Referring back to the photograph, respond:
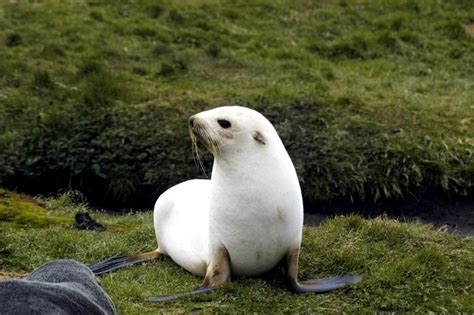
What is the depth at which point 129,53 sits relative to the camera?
13.7m

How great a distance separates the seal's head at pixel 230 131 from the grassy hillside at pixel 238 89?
3.61 metres

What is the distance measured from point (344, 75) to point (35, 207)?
653 centimetres

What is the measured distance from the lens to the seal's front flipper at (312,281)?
5.70 metres

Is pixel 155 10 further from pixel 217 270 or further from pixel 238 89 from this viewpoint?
pixel 217 270

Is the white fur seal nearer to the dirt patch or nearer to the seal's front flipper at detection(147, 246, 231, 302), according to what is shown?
the seal's front flipper at detection(147, 246, 231, 302)

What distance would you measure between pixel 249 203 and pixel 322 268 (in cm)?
90

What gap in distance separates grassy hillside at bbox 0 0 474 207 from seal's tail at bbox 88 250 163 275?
2.87 metres

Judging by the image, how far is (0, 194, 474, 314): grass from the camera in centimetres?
545

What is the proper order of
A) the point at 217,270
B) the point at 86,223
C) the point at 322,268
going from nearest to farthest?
the point at 217,270 → the point at 322,268 → the point at 86,223

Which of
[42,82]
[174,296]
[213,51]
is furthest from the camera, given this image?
[213,51]

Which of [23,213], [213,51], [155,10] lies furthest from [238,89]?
[23,213]

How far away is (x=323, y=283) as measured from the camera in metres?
5.82

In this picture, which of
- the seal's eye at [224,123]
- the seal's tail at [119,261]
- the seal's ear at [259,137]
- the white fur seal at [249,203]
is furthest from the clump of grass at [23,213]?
the seal's ear at [259,137]

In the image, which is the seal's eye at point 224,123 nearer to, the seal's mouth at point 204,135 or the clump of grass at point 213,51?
the seal's mouth at point 204,135
